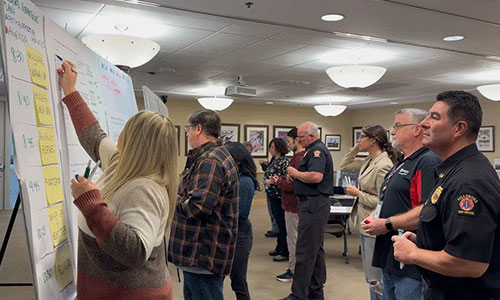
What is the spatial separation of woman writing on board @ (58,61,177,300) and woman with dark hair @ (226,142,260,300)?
150 centimetres

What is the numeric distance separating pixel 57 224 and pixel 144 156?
0.45m

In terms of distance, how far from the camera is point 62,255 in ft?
5.30

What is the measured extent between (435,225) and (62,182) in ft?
4.42

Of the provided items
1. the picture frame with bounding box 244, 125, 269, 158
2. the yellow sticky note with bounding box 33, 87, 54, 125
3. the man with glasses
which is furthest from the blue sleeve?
the picture frame with bounding box 244, 125, 269, 158

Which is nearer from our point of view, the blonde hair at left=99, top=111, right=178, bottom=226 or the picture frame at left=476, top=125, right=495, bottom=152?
the blonde hair at left=99, top=111, right=178, bottom=226

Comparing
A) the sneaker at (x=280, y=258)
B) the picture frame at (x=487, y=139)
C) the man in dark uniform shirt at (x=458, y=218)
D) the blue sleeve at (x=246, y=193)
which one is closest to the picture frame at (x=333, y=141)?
the picture frame at (x=487, y=139)

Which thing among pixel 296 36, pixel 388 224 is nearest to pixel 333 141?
pixel 296 36

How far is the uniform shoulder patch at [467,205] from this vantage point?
1377 mm

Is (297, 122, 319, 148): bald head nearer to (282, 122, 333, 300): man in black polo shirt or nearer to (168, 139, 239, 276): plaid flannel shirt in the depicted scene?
(282, 122, 333, 300): man in black polo shirt

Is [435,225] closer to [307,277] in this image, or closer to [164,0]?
[307,277]

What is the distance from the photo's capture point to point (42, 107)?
152cm

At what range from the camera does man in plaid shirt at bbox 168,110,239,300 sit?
2.25 m

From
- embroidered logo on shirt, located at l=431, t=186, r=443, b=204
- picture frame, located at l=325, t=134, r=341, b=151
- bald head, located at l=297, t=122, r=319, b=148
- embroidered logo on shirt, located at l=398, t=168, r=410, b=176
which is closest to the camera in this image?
embroidered logo on shirt, located at l=431, t=186, r=443, b=204

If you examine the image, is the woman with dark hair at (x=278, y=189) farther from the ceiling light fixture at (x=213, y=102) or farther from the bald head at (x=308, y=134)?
the ceiling light fixture at (x=213, y=102)
